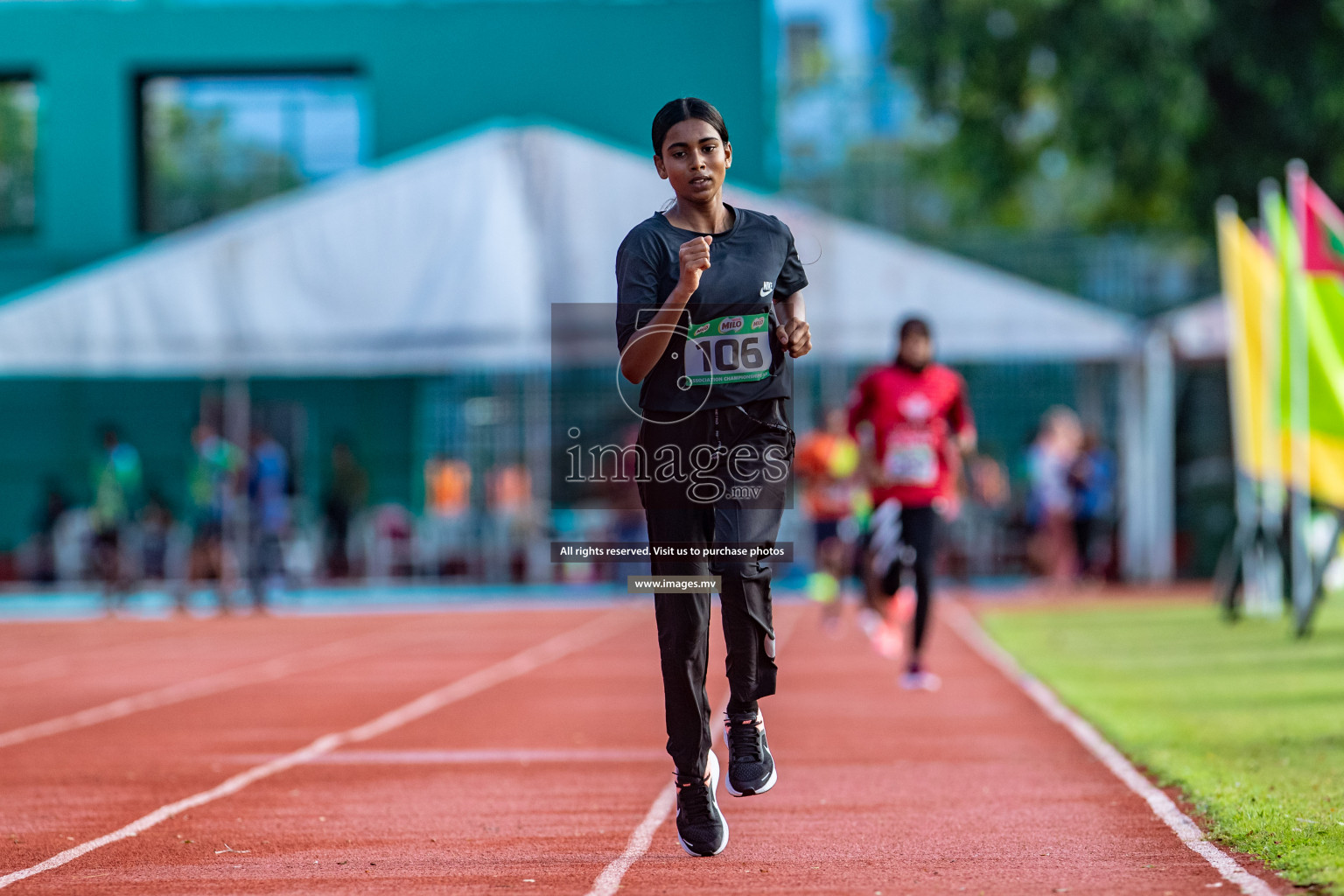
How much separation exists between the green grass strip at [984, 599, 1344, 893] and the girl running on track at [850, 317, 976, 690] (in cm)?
106

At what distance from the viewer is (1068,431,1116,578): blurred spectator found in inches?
859

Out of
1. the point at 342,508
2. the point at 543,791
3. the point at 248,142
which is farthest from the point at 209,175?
the point at 543,791

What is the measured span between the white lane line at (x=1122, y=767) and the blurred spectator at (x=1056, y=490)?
6825 mm

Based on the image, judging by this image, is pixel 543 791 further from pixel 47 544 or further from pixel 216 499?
pixel 47 544

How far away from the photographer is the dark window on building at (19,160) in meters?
31.1

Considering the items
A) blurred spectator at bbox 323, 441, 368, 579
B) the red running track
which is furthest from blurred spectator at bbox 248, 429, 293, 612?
the red running track

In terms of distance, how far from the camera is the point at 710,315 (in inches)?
213

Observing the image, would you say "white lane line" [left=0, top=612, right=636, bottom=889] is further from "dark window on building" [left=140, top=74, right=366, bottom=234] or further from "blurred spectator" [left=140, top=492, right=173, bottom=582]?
"dark window on building" [left=140, top=74, right=366, bottom=234]

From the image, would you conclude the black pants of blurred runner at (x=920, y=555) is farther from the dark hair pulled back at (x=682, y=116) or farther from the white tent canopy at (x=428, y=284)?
the white tent canopy at (x=428, y=284)

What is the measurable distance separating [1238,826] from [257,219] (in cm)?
1683

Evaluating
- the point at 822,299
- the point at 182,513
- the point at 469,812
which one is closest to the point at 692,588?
the point at 469,812

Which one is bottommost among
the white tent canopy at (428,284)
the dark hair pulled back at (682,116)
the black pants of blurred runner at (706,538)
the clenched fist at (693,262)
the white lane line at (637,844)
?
the white lane line at (637,844)

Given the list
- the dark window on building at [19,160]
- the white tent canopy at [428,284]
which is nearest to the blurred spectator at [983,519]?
the white tent canopy at [428,284]

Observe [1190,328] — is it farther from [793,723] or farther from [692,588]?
[692,588]
